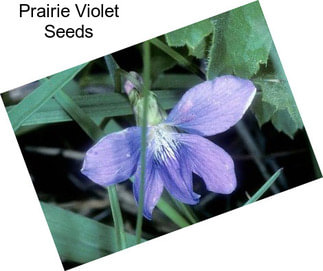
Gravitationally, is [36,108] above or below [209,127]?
above

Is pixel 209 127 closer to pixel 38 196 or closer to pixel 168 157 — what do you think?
pixel 168 157

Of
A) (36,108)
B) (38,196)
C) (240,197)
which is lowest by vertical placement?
(240,197)

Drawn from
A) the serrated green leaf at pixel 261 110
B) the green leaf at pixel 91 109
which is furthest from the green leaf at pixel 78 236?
the serrated green leaf at pixel 261 110

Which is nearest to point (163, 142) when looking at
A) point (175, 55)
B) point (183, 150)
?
point (183, 150)

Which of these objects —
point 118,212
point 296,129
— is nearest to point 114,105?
point 118,212

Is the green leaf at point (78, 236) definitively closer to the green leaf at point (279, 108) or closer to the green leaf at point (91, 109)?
the green leaf at point (91, 109)

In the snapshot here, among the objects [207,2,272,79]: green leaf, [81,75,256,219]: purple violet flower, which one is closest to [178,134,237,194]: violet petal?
[81,75,256,219]: purple violet flower
